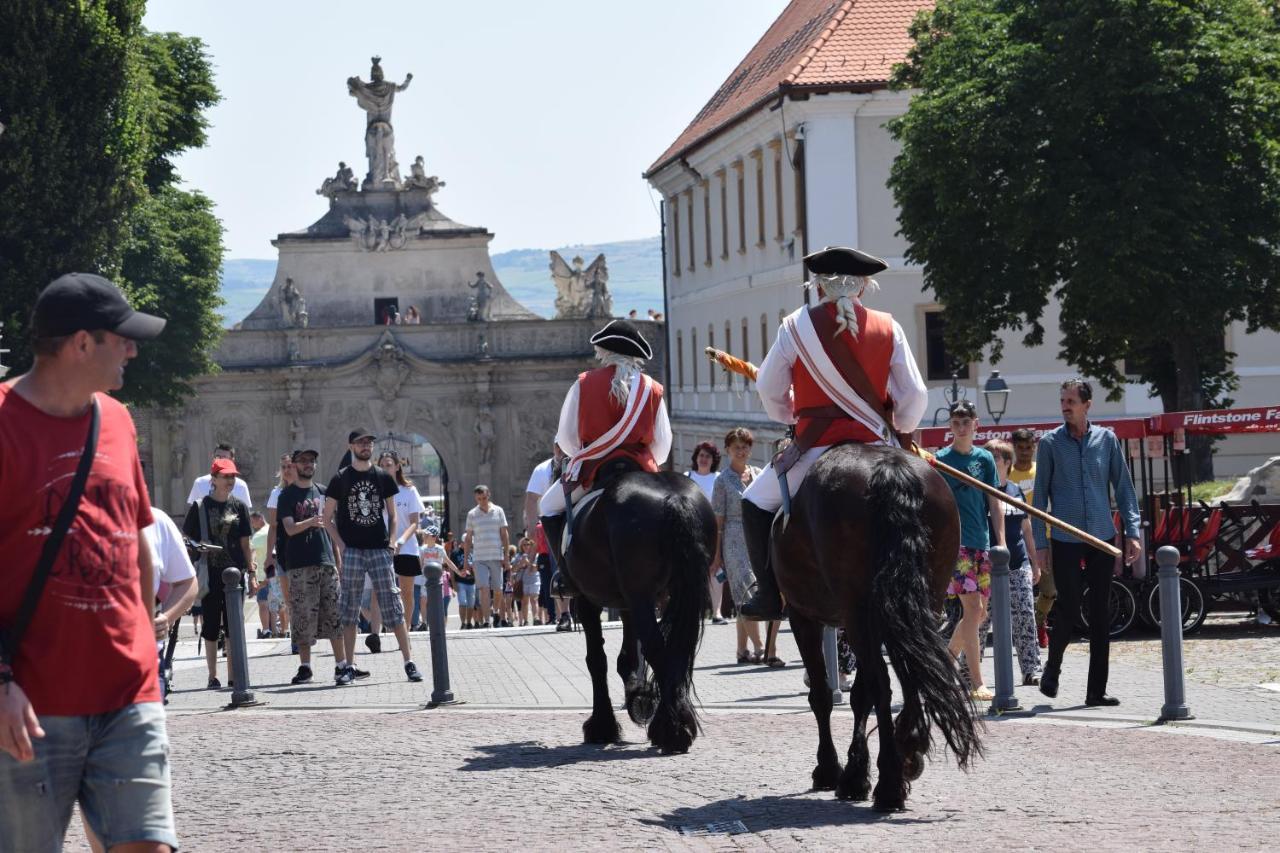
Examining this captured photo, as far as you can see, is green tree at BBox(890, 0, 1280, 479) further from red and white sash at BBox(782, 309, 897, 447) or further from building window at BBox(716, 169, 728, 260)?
red and white sash at BBox(782, 309, 897, 447)

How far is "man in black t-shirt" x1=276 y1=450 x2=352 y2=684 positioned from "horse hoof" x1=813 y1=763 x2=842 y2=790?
874 cm

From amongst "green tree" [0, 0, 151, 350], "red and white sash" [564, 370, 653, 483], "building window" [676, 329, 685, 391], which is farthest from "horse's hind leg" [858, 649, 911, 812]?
"building window" [676, 329, 685, 391]

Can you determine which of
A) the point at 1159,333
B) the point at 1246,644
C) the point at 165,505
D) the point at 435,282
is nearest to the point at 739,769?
the point at 1246,644

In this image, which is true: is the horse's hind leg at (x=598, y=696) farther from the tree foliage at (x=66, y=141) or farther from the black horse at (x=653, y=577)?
the tree foliage at (x=66, y=141)

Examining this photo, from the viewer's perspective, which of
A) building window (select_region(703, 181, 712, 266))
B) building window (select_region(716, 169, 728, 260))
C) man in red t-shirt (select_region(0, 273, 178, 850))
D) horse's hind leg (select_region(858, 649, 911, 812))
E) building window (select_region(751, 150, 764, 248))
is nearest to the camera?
man in red t-shirt (select_region(0, 273, 178, 850))

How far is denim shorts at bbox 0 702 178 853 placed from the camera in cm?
618

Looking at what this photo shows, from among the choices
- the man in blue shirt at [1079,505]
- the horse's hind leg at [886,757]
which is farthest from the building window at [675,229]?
the horse's hind leg at [886,757]

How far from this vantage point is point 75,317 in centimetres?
630

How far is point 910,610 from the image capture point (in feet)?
33.1

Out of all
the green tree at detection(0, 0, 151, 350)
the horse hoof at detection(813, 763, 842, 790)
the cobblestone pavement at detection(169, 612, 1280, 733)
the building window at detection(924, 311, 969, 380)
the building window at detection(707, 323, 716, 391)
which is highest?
the green tree at detection(0, 0, 151, 350)

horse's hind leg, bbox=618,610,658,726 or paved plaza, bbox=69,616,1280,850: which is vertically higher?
horse's hind leg, bbox=618,610,658,726

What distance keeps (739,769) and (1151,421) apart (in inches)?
469

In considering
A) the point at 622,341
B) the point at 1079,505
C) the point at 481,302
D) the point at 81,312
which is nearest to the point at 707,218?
the point at 481,302

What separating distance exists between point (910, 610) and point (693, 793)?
5.22 ft
